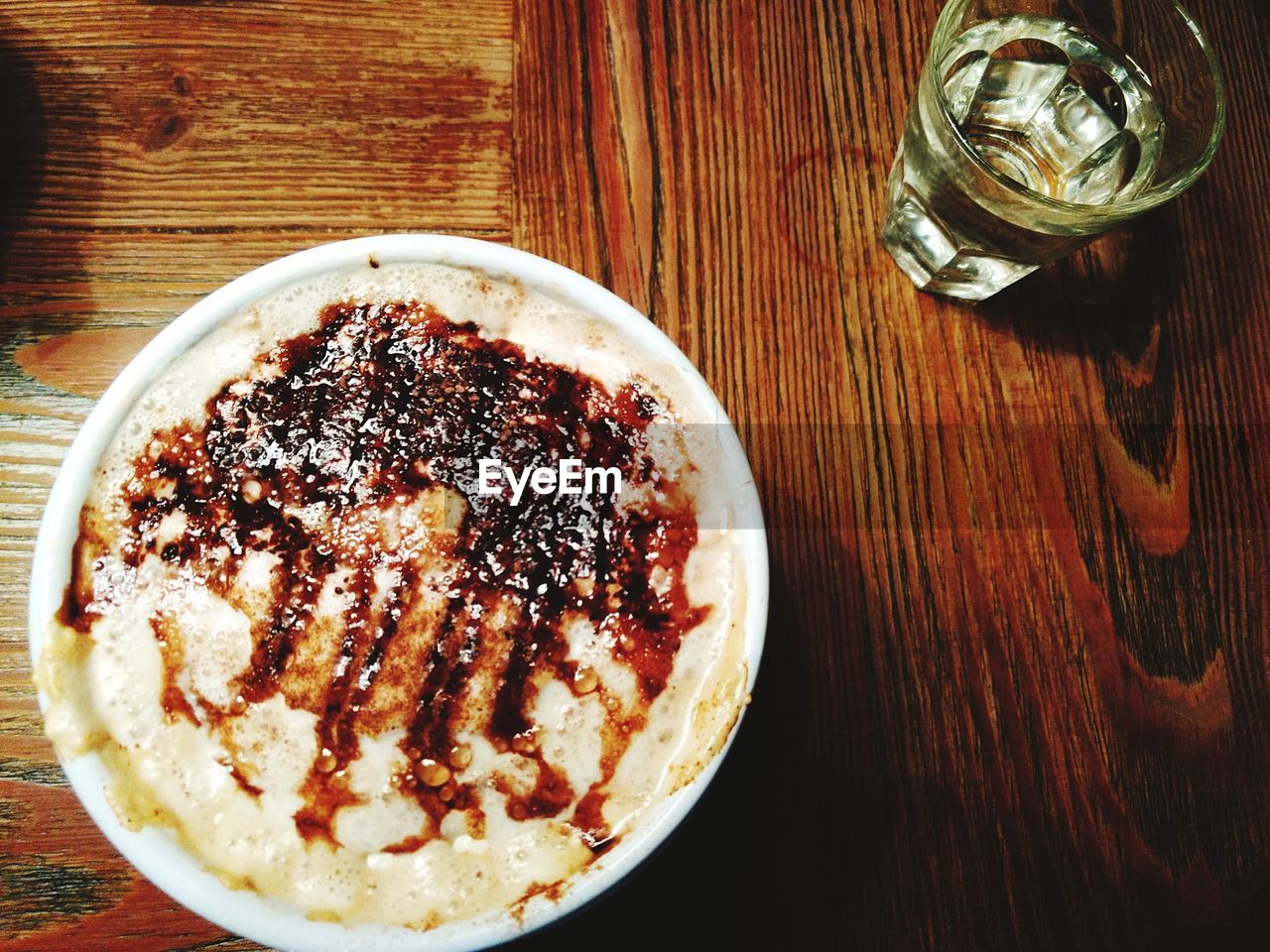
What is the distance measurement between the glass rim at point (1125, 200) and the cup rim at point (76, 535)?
326 millimetres

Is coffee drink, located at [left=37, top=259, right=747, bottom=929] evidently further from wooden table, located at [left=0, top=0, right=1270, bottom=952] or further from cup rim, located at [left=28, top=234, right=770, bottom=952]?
wooden table, located at [left=0, top=0, right=1270, bottom=952]

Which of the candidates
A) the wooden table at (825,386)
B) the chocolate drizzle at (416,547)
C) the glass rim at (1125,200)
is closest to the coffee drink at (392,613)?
the chocolate drizzle at (416,547)

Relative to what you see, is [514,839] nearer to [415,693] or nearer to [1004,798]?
[415,693]

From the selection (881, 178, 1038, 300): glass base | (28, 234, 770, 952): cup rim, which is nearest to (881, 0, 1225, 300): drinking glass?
(881, 178, 1038, 300): glass base

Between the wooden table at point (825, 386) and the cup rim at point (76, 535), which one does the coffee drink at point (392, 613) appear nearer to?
the cup rim at point (76, 535)

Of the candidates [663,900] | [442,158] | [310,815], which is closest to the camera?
[310,815]

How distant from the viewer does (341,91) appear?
88 cm

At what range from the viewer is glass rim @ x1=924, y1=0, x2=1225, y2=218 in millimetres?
708

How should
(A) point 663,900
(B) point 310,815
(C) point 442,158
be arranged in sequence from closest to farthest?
(B) point 310,815 < (A) point 663,900 < (C) point 442,158

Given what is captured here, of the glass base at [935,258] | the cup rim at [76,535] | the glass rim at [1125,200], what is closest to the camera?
the cup rim at [76,535]

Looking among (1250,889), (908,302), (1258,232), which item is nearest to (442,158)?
(908,302)

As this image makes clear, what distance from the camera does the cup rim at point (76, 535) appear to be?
1.89 feet

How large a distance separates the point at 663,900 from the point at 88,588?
1.78 ft

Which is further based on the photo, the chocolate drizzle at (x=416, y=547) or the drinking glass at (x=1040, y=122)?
the drinking glass at (x=1040, y=122)
